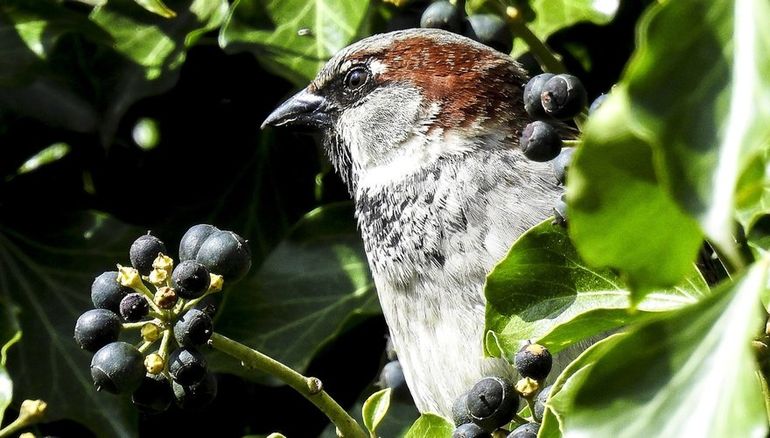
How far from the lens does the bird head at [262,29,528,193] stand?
2.20 metres

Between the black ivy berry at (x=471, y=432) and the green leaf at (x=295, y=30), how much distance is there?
1.01 meters

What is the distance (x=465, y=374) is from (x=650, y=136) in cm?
139

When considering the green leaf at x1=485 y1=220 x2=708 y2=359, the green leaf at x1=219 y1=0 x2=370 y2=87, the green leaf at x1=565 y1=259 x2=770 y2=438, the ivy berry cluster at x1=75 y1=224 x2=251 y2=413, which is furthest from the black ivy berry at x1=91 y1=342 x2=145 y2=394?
the green leaf at x1=219 y1=0 x2=370 y2=87

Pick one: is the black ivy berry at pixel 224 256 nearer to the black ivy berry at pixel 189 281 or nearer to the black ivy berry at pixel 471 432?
the black ivy berry at pixel 189 281

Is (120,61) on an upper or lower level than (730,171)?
lower

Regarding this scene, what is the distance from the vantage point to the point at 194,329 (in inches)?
48.3

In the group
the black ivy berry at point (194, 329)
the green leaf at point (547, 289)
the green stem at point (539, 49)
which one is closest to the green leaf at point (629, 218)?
the green leaf at point (547, 289)

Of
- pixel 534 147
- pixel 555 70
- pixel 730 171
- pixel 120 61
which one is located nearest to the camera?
pixel 730 171

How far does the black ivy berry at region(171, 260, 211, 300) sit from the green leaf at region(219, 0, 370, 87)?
922 mm

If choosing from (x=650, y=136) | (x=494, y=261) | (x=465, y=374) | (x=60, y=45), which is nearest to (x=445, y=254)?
(x=494, y=261)

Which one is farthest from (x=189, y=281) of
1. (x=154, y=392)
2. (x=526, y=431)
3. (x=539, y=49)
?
(x=539, y=49)

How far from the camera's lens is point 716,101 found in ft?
2.37

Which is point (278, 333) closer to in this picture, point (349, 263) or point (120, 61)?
point (349, 263)

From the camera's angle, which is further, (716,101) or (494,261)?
(494,261)
